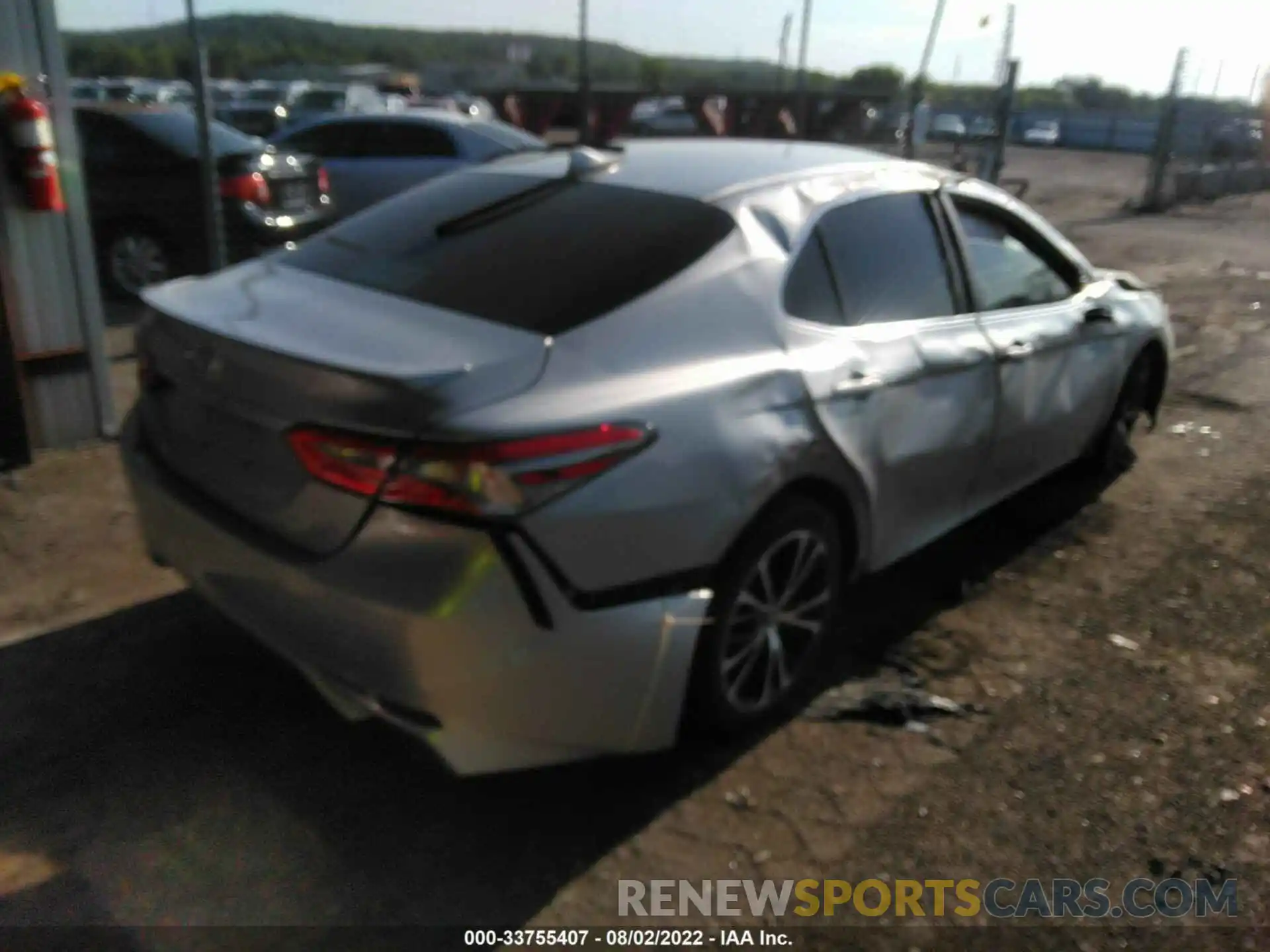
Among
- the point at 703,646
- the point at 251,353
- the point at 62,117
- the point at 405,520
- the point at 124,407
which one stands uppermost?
the point at 62,117

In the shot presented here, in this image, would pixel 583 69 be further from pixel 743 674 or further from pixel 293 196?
pixel 743 674

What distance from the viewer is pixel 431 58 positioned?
7006 centimetres

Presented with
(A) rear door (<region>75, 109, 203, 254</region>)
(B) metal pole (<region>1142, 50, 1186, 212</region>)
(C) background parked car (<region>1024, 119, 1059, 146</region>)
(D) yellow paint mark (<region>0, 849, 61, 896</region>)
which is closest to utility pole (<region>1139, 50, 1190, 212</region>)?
(B) metal pole (<region>1142, 50, 1186, 212</region>)

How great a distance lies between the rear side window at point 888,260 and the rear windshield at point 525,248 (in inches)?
18.8

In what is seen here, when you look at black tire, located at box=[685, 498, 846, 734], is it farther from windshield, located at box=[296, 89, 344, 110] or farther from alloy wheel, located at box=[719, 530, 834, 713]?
windshield, located at box=[296, 89, 344, 110]

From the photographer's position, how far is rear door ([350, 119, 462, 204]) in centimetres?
1095

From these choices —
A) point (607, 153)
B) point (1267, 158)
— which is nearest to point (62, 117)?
point (607, 153)

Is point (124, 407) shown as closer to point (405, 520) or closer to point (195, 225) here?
point (195, 225)

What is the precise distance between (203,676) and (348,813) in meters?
0.87

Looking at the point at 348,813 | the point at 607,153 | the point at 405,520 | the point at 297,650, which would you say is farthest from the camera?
the point at 607,153

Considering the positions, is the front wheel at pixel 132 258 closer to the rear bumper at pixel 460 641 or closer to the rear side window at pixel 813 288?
the rear bumper at pixel 460 641

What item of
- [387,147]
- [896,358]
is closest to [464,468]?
[896,358]

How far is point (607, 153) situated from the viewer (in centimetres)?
385

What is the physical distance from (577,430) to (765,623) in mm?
999
